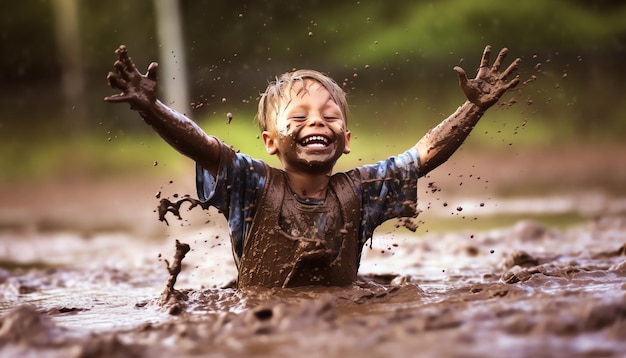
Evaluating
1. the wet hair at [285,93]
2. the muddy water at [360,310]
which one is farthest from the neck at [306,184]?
the muddy water at [360,310]

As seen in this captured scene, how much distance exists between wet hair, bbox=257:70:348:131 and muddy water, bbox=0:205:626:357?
1.86 ft

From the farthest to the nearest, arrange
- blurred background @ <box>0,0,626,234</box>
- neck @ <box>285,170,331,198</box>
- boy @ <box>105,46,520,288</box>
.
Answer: blurred background @ <box>0,0,626,234</box>
neck @ <box>285,170,331,198</box>
boy @ <box>105,46,520,288</box>

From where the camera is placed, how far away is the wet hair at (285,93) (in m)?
3.61

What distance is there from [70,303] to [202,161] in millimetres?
1025

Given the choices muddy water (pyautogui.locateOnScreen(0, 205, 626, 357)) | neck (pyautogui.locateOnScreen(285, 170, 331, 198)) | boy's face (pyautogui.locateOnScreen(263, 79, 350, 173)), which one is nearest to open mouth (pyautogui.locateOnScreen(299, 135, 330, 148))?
boy's face (pyautogui.locateOnScreen(263, 79, 350, 173))

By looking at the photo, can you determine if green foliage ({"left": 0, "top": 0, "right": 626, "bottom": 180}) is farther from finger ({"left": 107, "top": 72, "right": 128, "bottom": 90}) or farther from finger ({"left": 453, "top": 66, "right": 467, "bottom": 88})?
finger ({"left": 107, "top": 72, "right": 128, "bottom": 90})

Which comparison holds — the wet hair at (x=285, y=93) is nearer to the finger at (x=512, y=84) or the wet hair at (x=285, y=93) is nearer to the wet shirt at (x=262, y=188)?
the wet shirt at (x=262, y=188)

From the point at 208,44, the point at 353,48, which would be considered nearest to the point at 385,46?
the point at 353,48

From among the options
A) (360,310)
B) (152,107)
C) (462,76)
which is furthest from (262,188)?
(462,76)

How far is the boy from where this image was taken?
3.43 metres

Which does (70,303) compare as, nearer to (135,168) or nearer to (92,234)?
(92,234)

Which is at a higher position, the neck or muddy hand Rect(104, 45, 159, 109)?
muddy hand Rect(104, 45, 159, 109)

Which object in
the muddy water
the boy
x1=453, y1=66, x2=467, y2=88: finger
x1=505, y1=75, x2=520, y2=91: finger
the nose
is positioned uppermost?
x1=453, y1=66, x2=467, y2=88: finger

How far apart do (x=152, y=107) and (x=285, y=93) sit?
62 cm
